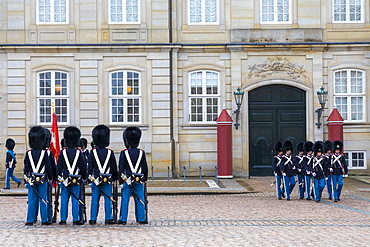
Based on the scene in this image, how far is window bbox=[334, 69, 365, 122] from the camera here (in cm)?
2478

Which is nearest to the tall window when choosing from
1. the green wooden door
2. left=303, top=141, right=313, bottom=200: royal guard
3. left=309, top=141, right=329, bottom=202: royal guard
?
the green wooden door

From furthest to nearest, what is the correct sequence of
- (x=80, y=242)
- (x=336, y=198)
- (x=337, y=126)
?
(x=337, y=126) < (x=336, y=198) < (x=80, y=242)

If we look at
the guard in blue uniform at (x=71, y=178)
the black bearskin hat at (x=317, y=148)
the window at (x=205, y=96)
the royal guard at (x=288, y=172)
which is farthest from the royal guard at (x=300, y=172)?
the window at (x=205, y=96)

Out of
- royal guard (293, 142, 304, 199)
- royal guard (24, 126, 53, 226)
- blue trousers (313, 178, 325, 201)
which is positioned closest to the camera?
royal guard (24, 126, 53, 226)

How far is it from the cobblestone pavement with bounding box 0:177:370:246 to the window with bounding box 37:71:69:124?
7.18 meters

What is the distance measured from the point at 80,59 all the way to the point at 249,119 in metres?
6.06

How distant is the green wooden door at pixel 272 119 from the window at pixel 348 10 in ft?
9.49

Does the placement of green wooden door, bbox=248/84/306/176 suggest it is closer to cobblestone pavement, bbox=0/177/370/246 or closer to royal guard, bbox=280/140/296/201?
royal guard, bbox=280/140/296/201

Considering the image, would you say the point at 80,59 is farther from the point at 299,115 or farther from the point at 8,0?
the point at 299,115

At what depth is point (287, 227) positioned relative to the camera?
11938 mm

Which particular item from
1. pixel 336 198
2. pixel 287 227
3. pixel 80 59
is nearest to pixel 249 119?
pixel 80 59

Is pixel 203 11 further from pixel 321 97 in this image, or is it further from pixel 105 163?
pixel 105 163

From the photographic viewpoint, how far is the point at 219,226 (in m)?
12.0

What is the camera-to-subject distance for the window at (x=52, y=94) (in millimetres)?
24422
